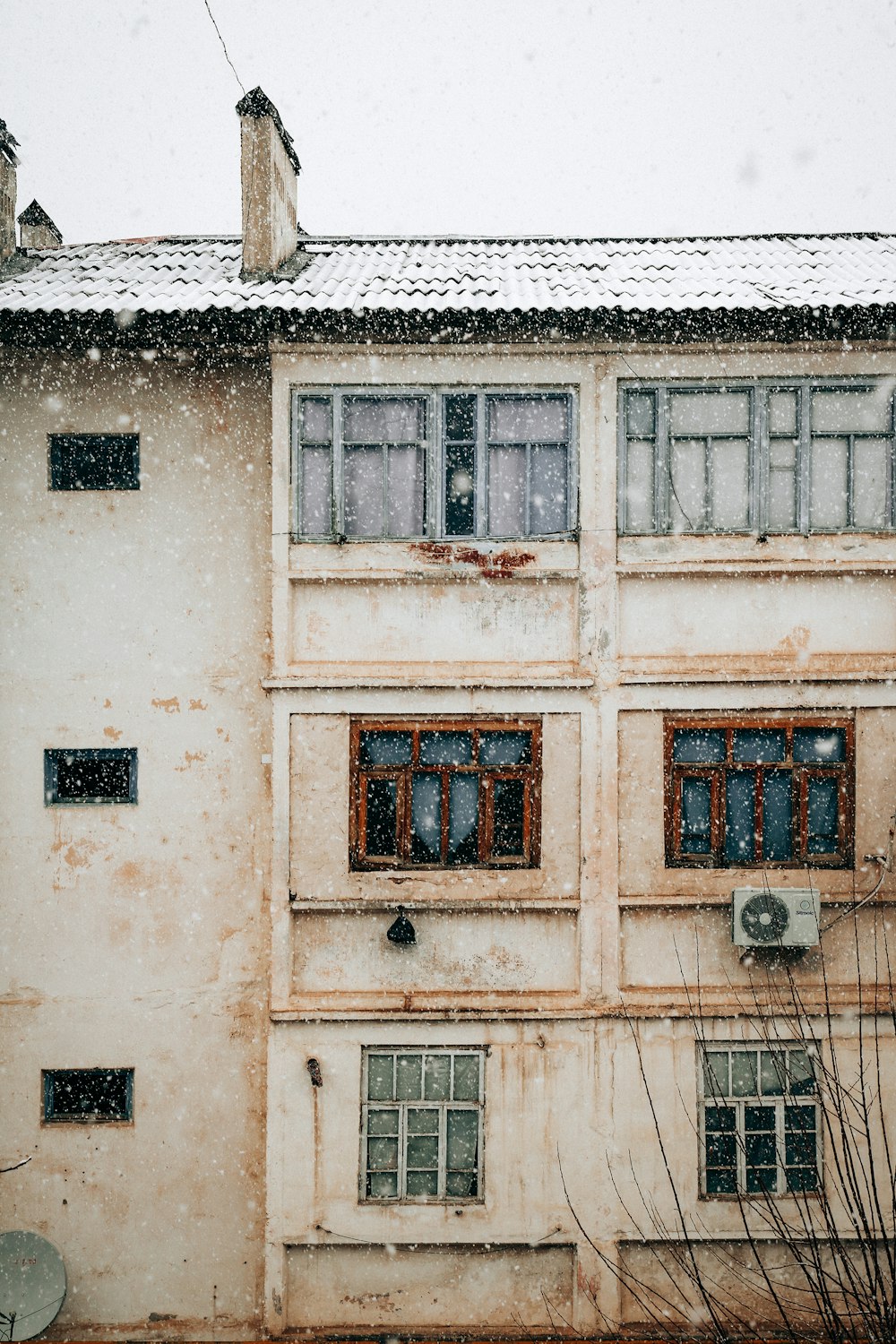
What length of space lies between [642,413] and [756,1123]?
6.40 m

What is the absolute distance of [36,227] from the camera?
10.9 meters

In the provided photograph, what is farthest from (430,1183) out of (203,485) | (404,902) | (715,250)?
(715,250)

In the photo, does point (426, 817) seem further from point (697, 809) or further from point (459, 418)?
point (459, 418)

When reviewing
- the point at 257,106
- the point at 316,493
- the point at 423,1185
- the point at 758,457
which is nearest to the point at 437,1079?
the point at 423,1185

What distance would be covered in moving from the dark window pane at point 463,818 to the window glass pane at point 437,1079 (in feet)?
5.84

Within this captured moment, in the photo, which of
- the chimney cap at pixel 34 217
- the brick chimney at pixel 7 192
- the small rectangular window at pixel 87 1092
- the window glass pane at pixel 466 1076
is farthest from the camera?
the chimney cap at pixel 34 217

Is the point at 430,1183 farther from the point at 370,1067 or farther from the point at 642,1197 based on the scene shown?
the point at 642,1197

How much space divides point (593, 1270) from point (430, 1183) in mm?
1594

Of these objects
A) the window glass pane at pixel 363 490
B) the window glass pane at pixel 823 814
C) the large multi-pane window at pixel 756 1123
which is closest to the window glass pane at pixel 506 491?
the window glass pane at pixel 363 490

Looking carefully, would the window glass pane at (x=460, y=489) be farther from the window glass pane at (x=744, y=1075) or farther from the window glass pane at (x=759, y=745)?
the window glass pane at (x=744, y=1075)

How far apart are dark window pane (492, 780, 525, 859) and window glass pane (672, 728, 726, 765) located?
56.2 inches

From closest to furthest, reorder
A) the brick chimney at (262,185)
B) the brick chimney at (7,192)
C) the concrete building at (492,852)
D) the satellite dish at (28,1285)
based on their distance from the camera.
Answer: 1. the satellite dish at (28,1285)
2. the concrete building at (492,852)
3. the brick chimney at (262,185)
4. the brick chimney at (7,192)

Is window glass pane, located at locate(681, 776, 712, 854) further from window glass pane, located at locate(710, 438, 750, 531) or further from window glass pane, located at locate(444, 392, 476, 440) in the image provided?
window glass pane, located at locate(444, 392, 476, 440)

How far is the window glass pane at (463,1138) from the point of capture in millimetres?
7789
